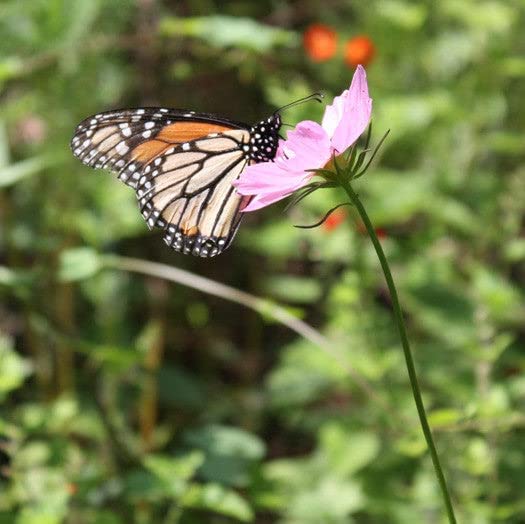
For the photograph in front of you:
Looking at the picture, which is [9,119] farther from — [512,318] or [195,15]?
[512,318]

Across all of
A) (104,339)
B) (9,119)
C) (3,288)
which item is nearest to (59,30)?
(9,119)

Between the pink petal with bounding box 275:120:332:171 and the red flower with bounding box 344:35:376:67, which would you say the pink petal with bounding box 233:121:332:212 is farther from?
the red flower with bounding box 344:35:376:67

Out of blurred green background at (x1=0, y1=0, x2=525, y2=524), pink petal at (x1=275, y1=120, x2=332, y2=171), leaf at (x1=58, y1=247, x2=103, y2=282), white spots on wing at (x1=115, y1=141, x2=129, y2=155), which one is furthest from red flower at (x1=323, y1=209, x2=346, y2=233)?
pink petal at (x1=275, y1=120, x2=332, y2=171)

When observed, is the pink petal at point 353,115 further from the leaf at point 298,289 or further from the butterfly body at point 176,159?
the leaf at point 298,289

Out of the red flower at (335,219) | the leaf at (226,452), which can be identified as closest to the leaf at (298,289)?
the red flower at (335,219)

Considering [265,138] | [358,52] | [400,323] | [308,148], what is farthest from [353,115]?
[358,52]

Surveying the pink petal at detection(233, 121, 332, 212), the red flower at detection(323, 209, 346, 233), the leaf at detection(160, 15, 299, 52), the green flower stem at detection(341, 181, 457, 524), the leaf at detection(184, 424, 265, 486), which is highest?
the leaf at detection(160, 15, 299, 52)

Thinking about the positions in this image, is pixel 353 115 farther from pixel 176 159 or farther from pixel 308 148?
pixel 176 159
